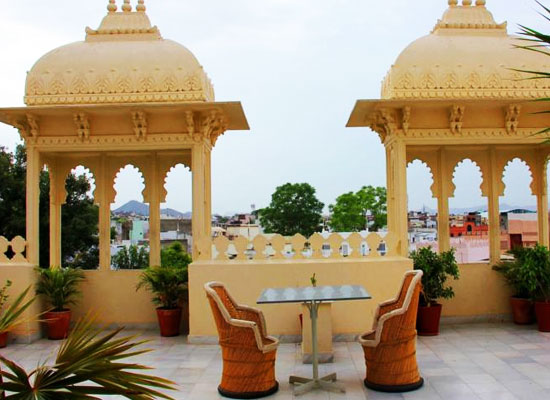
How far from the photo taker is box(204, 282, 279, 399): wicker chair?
16.8 feet

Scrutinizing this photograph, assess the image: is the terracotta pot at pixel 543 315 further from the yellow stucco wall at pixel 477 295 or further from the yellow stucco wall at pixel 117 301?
the yellow stucco wall at pixel 117 301

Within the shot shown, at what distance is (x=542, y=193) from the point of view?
927cm

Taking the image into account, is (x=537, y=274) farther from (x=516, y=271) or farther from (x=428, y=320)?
(x=428, y=320)

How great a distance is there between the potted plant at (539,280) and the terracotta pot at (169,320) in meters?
5.01

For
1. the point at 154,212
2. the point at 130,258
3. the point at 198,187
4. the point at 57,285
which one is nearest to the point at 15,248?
the point at 57,285

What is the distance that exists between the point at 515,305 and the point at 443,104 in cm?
320

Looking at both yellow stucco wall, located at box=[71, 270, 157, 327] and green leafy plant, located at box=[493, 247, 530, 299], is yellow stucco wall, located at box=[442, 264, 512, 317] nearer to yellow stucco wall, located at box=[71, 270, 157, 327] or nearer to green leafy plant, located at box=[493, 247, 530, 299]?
green leafy plant, located at box=[493, 247, 530, 299]

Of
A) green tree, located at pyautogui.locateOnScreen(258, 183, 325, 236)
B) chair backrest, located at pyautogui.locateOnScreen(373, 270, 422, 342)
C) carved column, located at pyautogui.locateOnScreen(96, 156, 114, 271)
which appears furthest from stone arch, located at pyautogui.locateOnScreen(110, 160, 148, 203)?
green tree, located at pyautogui.locateOnScreen(258, 183, 325, 236)

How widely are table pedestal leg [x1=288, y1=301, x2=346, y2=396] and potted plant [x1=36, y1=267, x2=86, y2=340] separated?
4.03m

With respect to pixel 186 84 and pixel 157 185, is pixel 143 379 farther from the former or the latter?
pixel 157 185

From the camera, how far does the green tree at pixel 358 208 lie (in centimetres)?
2928

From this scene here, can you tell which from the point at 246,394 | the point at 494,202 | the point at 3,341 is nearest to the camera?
the point at 246,394

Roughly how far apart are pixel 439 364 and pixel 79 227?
14553mm

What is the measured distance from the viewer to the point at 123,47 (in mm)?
8578
